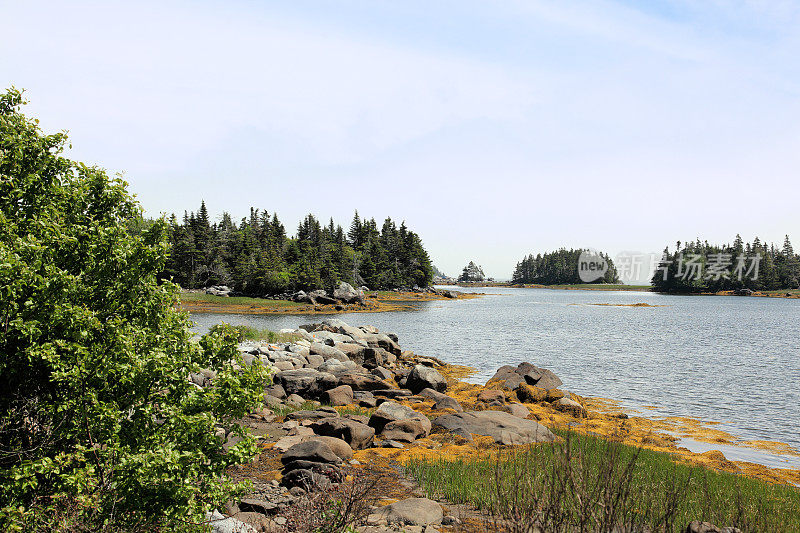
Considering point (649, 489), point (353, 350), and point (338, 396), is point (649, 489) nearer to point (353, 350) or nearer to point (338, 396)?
point (338, 396)

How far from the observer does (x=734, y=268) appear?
162 meters

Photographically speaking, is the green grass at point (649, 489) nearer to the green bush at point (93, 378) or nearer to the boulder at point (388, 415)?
the boulder at point (388, 415)

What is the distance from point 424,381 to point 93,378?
63.3ft

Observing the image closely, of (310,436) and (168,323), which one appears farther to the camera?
(310,436)

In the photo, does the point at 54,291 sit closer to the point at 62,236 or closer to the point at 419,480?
the point at 62,236

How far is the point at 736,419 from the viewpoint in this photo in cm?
2122

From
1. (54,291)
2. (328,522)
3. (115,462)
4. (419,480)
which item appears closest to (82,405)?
(115,462)

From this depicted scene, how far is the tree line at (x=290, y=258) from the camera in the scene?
98.4m

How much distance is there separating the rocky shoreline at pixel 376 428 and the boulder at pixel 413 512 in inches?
1.0

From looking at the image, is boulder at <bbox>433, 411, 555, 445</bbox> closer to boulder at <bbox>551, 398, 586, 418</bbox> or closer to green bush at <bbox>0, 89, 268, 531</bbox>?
boulder at <bbox>551, 398, 586, 418</bbox>

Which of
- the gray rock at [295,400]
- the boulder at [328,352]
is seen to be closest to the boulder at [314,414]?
the gray rock at [295,400]

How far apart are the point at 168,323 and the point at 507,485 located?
25.3 feet

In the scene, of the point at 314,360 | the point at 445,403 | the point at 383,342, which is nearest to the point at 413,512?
the point at 445,403

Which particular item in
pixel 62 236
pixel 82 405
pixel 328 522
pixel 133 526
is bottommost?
pixel 328 522
